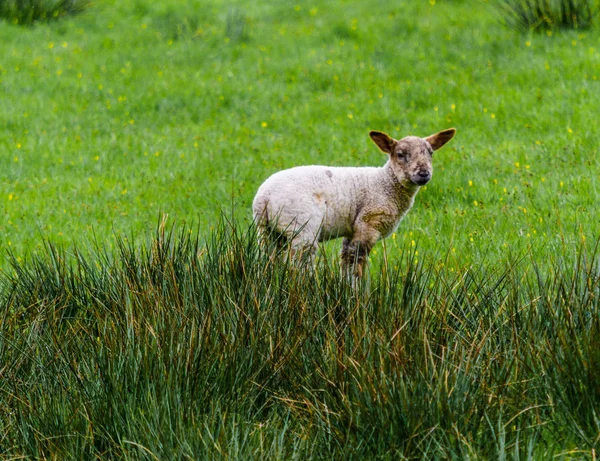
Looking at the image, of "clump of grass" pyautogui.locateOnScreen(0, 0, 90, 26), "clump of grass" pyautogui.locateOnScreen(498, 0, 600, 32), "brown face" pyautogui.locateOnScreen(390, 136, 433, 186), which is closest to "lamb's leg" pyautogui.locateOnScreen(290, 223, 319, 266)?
"brown face" pyautogui.locateOnScreen(390, 136, 433, 186)

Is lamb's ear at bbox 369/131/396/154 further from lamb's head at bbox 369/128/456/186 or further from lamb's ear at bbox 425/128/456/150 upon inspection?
lamb's ear at bbox 425/128/456/150

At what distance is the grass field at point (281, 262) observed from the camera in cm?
458

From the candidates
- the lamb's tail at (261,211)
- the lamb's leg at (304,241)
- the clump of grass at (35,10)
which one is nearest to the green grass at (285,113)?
the clump of grass at (35,10)

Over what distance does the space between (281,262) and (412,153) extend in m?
1.56

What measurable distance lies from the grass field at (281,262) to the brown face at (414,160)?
49 cm

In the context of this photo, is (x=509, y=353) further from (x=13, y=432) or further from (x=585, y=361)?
(x=13, y=432)

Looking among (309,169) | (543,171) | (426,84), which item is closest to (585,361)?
(309,169)

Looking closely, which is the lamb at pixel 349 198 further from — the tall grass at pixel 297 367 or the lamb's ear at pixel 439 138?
the tall grass at pixel 297 367

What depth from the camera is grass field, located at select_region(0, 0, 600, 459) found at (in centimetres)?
458

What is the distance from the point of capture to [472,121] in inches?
478

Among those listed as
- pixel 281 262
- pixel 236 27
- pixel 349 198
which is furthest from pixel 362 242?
pixel 236 27

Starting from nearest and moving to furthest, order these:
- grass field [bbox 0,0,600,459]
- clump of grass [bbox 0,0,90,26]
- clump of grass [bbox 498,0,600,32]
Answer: grass field [bbox 0,0,600,459] → clump of grass [bbox 498,0,600,32] → clump of grass [bbox 0,0,90,26]

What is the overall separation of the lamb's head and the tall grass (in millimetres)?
1086

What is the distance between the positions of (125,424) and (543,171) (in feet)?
22.1
